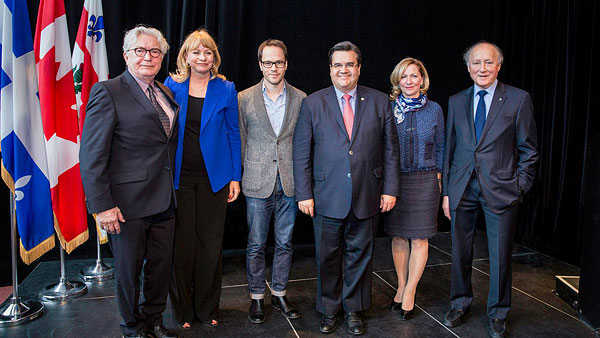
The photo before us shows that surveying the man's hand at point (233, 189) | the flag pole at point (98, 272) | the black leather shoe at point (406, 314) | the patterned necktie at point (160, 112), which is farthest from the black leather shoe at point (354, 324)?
the flag pole at point (98, 272)

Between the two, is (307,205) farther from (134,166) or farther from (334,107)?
(134,166)

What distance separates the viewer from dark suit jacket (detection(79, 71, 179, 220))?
81.0 inches

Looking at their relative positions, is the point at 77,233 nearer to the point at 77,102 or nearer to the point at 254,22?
the point at 77,102

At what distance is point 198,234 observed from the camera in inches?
103

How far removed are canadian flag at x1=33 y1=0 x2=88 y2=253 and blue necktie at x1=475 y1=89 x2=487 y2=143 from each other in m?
2.78

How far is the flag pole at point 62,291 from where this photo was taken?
3.17 metres

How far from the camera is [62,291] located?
323 centimetres

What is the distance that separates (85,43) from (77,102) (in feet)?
1.56

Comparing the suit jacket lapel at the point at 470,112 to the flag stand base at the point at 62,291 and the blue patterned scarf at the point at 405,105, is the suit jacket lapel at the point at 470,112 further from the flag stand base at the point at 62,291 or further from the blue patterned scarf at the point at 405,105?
the flag stand base at the point at 62,291

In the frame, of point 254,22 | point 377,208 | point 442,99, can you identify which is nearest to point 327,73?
point 254,22

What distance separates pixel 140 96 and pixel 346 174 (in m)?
1.15

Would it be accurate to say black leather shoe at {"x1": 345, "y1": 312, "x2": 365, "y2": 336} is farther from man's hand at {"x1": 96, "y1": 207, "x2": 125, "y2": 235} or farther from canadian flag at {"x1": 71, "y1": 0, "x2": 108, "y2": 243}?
canadian flag at {"x1": 71, "y1": 0, "x2": 108, "y2": 243}

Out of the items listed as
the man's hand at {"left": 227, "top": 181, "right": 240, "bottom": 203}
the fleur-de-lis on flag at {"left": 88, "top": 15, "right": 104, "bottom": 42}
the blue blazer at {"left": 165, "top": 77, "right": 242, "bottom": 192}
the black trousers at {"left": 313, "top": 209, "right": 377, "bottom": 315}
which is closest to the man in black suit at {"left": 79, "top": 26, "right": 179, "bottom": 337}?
the blue blazer at {"left": 165, "top": 77, "right": 242, "bottom": 192}

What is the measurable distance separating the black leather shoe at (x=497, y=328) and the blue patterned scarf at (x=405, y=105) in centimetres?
133
